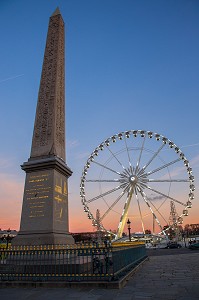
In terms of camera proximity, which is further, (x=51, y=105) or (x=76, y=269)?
(x=51, y=105)

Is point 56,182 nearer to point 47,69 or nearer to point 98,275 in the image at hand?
point 98,275

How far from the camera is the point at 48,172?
487 inches

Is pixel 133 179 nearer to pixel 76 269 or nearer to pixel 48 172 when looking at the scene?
pixel 48 172

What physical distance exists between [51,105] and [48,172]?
4.20 metres

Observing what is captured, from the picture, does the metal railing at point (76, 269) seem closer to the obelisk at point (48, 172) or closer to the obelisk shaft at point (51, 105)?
the obelisk at point (48, 172)

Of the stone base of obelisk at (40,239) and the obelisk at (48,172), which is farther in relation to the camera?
the obelisk at (48,172)

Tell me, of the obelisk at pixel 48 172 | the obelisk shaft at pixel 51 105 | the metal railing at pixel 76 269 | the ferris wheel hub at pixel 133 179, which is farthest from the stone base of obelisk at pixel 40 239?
the ferris wheel hub at pixel 133 179

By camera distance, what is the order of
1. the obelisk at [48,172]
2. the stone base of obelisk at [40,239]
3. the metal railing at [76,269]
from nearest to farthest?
the metal railing at [76,269] → the stone base of obelisk at [40,239] → the obelisk at [48,172]

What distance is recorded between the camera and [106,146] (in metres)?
35.5

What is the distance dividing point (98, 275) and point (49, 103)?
387 inches

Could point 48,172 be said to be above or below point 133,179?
below

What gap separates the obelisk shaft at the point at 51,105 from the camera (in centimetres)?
1364

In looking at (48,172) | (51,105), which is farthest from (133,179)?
(48,172)

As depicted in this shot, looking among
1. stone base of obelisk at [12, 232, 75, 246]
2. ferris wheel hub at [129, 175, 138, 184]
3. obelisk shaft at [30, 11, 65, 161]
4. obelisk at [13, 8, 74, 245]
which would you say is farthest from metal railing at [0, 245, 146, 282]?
ferris wheel hub at [129, 175, 138, 184]
